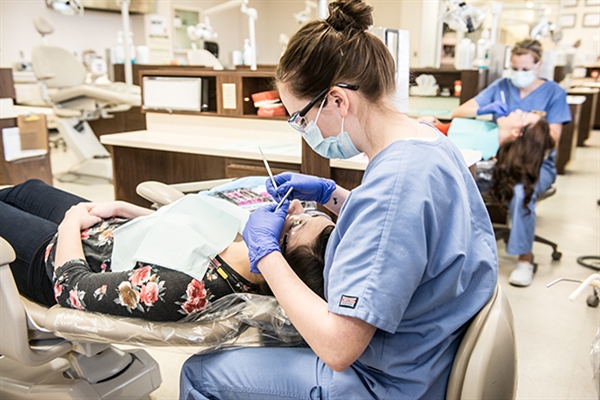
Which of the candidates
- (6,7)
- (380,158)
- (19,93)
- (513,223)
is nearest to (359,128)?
(380,158)

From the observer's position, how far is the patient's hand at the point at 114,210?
1.52 m

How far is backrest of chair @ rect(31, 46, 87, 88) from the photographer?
13.8ft

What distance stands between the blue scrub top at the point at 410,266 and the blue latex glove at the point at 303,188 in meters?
0.35

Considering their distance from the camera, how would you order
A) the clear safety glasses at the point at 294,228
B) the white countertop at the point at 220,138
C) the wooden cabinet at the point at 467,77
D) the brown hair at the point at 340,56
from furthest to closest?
the wooden cabinet at the point at 467,77 → the white countertop at the point at 220,138 → the clear safety glasses at the point at 294,228 → the brown hair at the point at 340,56

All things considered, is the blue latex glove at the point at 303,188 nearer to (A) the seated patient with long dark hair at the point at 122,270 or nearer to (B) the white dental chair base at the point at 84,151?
(A) the seated patient with long dark hair at the point at 122,270

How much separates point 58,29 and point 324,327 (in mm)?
7043

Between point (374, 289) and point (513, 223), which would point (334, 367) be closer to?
point (374, 289)

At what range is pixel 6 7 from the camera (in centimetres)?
529

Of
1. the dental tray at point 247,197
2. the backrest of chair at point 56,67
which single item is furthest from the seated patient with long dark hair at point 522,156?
the backrest of chair at point 56,67

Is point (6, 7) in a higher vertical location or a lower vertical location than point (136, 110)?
higher

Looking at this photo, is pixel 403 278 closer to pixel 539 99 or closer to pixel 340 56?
pixel 340 56

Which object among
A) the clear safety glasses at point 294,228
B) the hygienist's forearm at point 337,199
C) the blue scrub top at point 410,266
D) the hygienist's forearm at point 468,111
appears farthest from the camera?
the hygienist's forearm at point 468,111

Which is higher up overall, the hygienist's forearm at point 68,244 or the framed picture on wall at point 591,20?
the framed picture on wall at point 591,20

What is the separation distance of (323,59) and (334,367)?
533 millimetres
